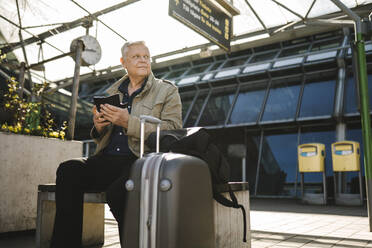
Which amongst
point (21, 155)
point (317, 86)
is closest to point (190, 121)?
point (317, 86)

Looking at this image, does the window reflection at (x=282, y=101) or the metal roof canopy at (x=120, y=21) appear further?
the window reflection at (x=282, y=101)

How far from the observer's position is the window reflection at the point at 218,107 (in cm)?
1065

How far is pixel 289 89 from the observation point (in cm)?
1025

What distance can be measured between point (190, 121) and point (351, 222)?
693 centimetres

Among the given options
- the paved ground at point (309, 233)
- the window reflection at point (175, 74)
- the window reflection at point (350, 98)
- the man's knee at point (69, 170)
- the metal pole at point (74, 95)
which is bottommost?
the paved ground at point (309, 233)

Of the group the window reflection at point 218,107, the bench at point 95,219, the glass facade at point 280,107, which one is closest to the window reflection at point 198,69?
the glass facade at point 280,107

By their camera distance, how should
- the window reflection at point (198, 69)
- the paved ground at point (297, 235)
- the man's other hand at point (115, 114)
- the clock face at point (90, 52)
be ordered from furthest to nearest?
the window reflection at point (198, 69) → the clock face at point (90, 52) → the paved ground at point (297, 235) → the man's other hand at point (115, 114)

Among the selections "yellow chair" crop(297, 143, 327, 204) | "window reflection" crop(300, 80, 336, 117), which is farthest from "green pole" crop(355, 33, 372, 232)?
"window reflection" crop(300, 80, 336, 117)

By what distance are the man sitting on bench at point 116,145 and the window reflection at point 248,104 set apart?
7.82 metres

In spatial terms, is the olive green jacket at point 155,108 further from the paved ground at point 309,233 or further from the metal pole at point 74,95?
the metal pole at point 74,95

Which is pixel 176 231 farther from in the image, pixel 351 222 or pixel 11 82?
pixel 351 222

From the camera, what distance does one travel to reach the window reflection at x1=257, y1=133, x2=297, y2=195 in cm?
922

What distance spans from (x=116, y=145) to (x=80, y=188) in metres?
0.39

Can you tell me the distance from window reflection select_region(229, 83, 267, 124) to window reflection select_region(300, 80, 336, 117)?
1.32m
